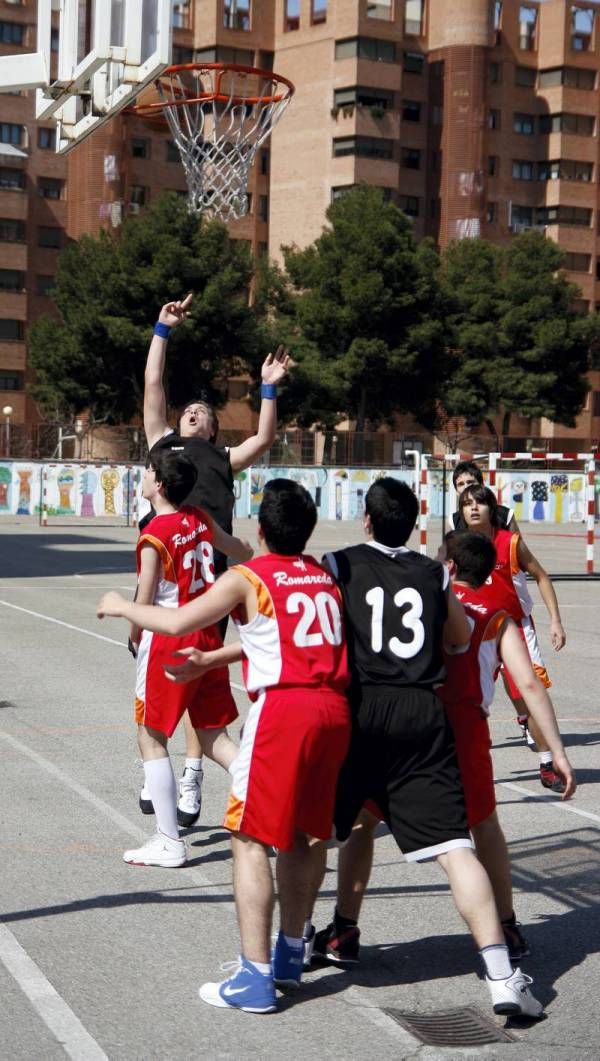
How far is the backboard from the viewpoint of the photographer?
7.43m

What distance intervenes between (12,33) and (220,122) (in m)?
52.8

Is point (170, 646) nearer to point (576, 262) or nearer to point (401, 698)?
point (401, 698)

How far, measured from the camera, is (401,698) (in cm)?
499

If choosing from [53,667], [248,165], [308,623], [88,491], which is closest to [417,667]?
[308,623]

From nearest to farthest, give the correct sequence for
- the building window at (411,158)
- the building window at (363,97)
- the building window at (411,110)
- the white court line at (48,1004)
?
the white court line at (48,1004), the building window at (363,97), the building window at (411,110), the building window at (411,158)

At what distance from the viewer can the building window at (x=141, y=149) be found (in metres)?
82.2

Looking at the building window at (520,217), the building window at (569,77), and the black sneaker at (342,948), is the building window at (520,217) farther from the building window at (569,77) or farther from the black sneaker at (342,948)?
the black sneaker at (342,948)

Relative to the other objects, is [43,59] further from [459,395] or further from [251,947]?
[459,395]

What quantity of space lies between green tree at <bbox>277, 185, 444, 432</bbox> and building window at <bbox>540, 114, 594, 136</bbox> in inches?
922

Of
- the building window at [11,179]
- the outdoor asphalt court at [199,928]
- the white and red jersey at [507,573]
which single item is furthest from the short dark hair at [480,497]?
the building window at [11,179]

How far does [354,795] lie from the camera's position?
5094 millimetres

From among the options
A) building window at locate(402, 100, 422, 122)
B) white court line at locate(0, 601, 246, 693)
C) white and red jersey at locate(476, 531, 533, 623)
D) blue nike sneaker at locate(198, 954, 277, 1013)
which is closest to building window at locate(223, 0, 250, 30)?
building window at locate(402, 100, 422, 122)

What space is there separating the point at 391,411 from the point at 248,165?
35.1 m

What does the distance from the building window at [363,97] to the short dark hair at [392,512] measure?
257 ft
